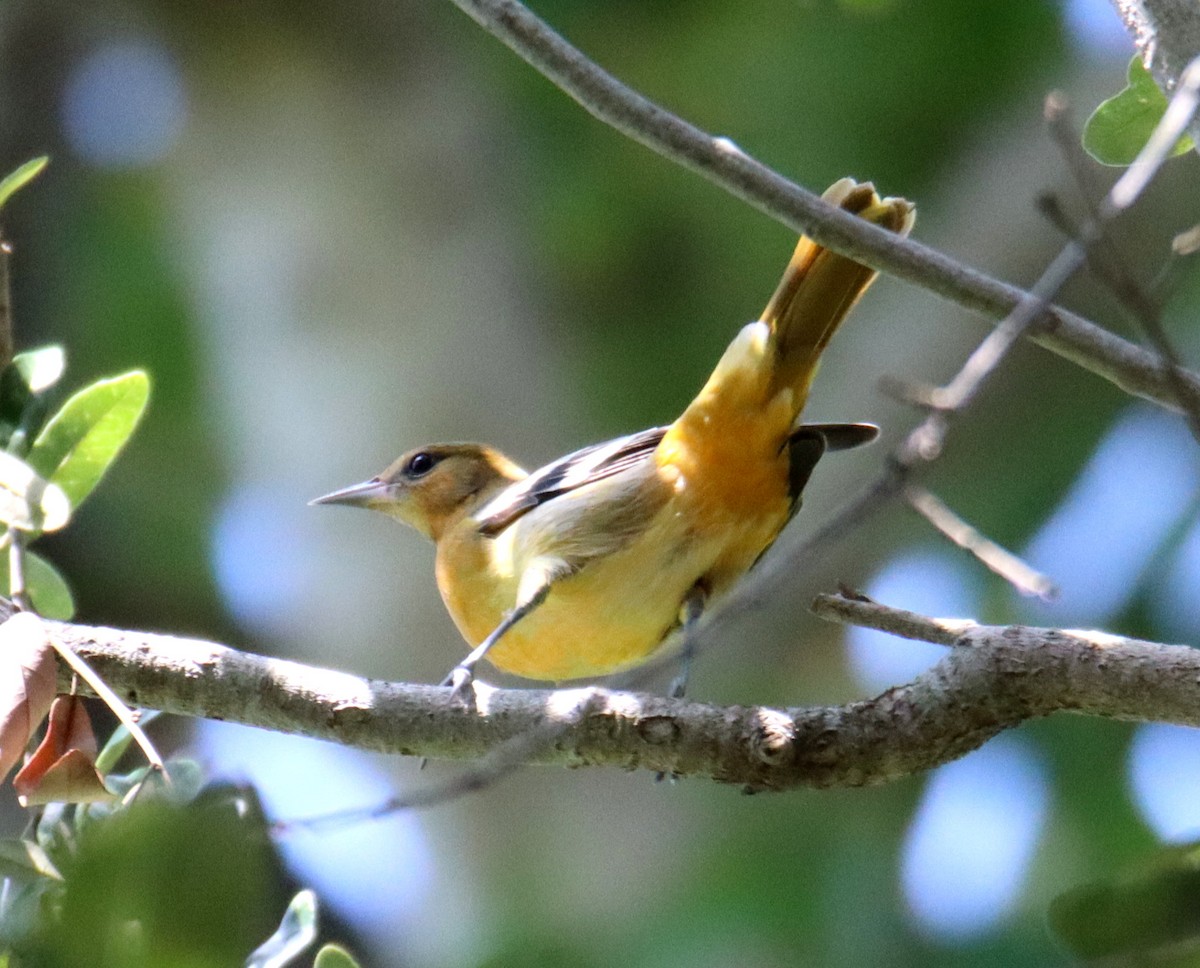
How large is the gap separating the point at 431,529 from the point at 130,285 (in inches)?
179

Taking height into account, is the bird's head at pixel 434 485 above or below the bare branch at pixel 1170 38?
below

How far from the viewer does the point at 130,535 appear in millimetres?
7891

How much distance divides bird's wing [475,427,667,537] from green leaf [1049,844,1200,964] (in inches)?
97.7

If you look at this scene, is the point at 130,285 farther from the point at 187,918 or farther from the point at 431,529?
the point at 187,918

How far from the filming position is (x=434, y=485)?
4.86m

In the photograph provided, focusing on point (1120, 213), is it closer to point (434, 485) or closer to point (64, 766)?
point (64, 766)

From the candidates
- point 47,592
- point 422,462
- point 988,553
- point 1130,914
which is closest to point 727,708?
point 988,553

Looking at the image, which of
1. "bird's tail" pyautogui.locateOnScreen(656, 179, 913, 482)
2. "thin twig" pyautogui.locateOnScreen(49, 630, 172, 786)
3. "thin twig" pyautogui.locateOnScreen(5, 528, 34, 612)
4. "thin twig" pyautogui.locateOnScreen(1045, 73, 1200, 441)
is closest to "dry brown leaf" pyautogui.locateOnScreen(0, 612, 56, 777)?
"thin twig" pyautogui.locateOnScreen(49, 630, 172, 786)

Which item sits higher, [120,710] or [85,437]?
[85,437]

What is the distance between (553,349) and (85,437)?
4895 mm

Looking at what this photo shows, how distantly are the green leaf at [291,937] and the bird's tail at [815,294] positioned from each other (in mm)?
1987

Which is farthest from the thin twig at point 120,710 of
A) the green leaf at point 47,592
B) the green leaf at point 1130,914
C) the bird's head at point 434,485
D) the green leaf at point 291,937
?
the bird's head at point 434,485

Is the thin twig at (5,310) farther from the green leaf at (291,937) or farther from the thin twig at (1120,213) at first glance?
the thin twig at (1120,213)

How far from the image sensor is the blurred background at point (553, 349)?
6.47 m
